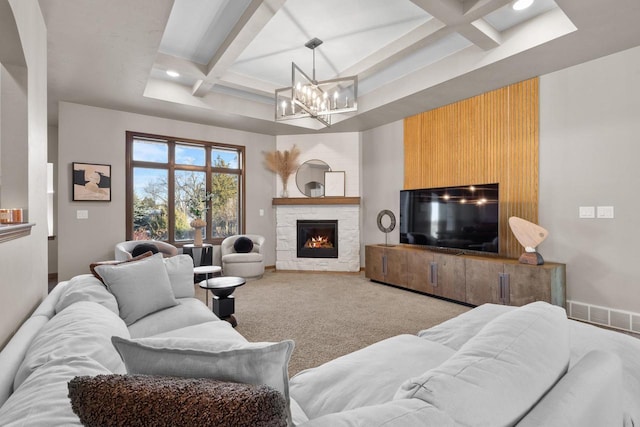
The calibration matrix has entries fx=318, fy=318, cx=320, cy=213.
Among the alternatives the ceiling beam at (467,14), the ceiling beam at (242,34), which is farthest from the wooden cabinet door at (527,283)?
the ceiling beam at (242,34)

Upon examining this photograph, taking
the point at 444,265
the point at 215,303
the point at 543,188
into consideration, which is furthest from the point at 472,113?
the point at 215,303

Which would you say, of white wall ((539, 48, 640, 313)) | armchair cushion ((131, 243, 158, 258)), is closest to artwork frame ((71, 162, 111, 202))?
armchair cushion ((131, 243, 158, 258))

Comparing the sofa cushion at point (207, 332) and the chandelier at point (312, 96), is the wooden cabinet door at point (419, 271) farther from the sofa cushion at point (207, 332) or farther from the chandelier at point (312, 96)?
the sofa cushion at point (207, 332)

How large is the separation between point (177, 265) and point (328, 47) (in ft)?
9.14

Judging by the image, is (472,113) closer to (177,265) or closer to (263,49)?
(263,49)

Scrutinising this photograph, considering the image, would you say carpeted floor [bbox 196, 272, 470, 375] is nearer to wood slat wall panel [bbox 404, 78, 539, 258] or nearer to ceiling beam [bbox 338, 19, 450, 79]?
wood slat wall panel [bbox 404, 78, 539, 258]

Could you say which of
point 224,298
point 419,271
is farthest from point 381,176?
point 224,298

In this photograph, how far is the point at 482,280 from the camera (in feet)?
11.8

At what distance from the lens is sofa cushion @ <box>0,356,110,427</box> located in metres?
0.70

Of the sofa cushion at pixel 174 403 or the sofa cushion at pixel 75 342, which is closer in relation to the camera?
the sofa cushion at pixel 174 403

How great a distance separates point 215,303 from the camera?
3066 millimetres

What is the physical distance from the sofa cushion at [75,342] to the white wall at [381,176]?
14.8 feet

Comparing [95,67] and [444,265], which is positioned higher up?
[95,67]

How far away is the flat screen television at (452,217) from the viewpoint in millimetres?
3711
